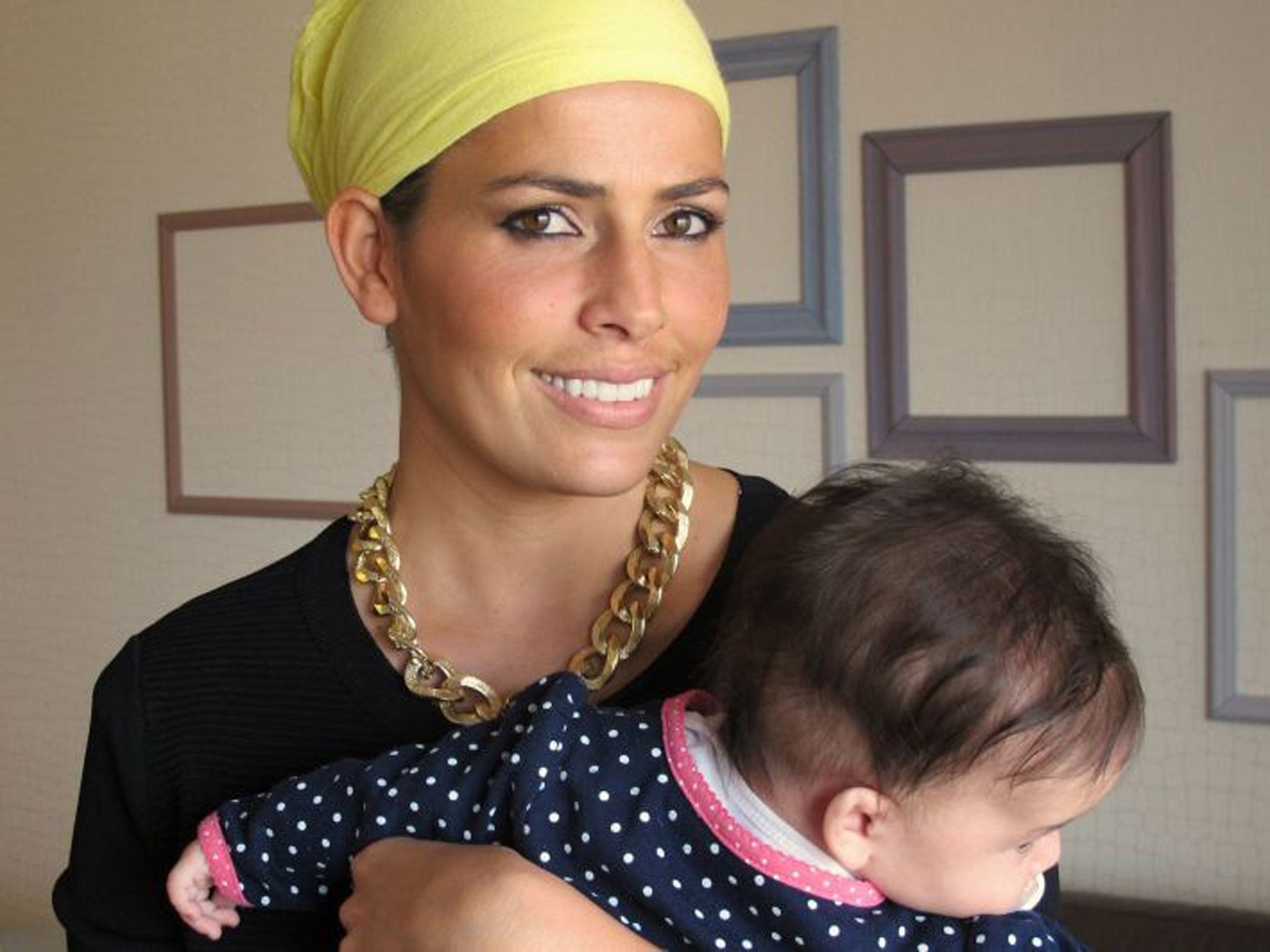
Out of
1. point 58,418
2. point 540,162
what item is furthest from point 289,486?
point 540,162

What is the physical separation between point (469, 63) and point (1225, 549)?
143 cm

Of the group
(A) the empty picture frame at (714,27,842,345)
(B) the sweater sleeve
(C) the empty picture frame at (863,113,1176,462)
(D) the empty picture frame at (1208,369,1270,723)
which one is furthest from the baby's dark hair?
(A) the empty picture frame at (714,27,842,345)

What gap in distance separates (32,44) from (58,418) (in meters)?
0.74

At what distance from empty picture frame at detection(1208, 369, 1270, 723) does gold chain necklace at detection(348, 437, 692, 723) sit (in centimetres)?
111

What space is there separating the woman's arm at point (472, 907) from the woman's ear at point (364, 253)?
400mm

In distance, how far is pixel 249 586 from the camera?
4.25 feet

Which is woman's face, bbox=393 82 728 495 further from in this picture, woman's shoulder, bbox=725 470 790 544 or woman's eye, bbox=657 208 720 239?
woman's shoulder, bbox=725 470 790 544

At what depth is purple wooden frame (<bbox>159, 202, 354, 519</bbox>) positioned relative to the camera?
2.91 metres

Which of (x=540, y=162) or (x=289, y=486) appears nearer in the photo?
(x=540, y=162)

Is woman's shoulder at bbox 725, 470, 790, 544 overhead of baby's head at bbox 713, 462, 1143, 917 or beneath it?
overhead

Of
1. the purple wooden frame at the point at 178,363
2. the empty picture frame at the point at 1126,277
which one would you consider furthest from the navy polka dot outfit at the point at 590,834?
the purple wooden frame at the point at 178,363

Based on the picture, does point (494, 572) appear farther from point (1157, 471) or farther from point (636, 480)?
point (1157, 471)

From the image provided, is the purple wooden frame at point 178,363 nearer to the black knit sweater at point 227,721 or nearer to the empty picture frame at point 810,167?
the empty picture frame at point 810,167

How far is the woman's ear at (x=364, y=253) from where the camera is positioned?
3.83 feet
